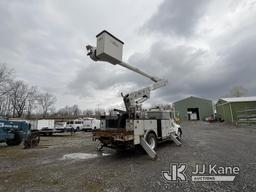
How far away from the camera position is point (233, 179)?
4.77 metres

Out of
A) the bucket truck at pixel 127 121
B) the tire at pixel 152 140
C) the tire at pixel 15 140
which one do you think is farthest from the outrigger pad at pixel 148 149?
the tire at pixel 15 140

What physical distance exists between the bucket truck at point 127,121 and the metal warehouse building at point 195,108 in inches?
1547

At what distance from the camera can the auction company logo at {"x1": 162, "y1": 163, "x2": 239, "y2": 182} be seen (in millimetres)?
4977

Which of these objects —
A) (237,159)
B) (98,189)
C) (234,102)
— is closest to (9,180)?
(98,189)

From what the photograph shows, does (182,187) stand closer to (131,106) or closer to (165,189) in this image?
(165,189)

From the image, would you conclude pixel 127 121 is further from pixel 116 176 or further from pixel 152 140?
pixel 116 176

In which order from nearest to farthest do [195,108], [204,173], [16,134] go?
1. [204,173]
2. [16,134]
3. [195,108]

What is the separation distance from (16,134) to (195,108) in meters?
43.2

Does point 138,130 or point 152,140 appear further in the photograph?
point 152,140

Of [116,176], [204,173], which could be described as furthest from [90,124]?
[204,173]

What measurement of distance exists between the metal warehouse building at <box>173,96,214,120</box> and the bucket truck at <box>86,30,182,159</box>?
1547 inches

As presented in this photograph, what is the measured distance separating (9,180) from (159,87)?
27.0ft

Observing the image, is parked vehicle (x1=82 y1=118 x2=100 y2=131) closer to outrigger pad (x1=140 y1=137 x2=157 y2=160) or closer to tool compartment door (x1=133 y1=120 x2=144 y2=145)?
tool compartment door (x1=133 y1=120 x2=144 y2=145)

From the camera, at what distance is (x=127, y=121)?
7.75 metres
